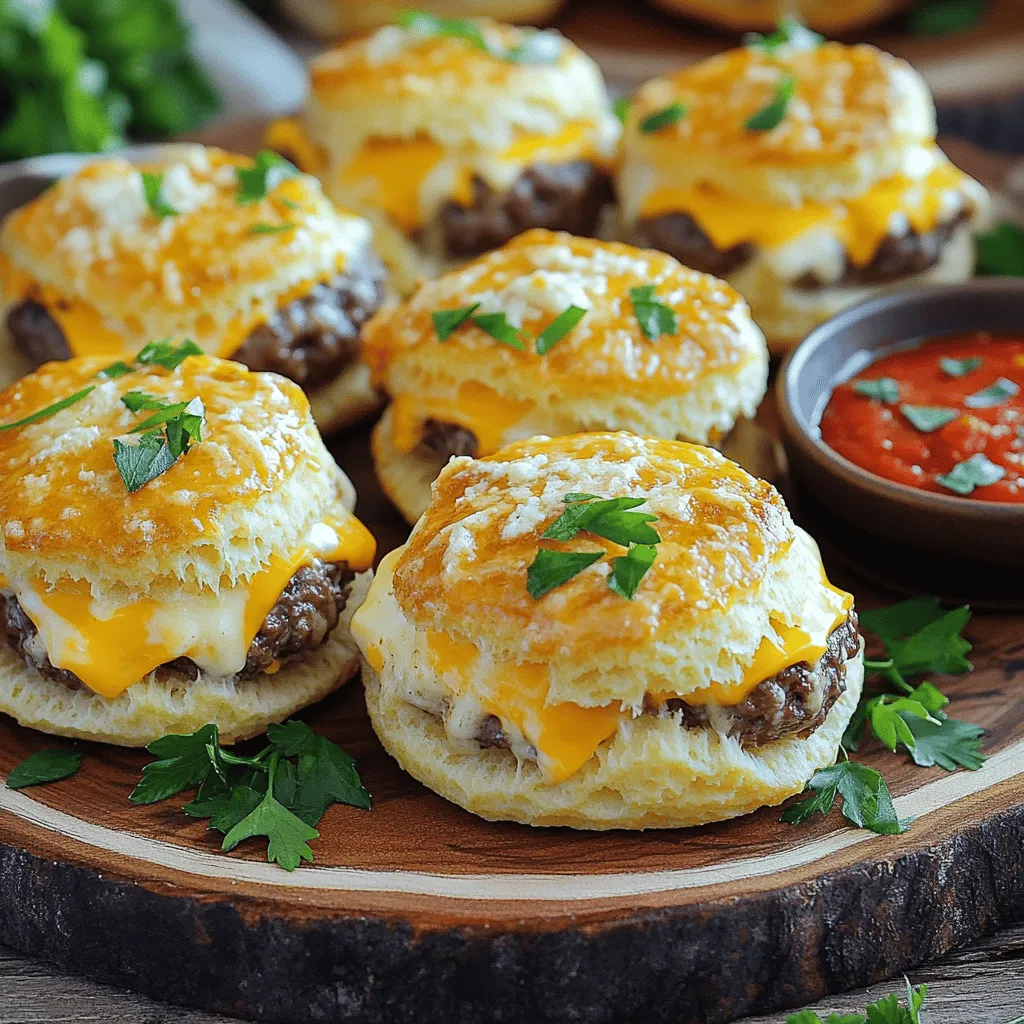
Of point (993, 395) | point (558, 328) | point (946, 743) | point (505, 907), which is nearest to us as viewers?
point (505, 907)

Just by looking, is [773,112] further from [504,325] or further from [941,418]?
[504,325]

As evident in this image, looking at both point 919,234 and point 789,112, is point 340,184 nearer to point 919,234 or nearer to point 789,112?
point 789,112

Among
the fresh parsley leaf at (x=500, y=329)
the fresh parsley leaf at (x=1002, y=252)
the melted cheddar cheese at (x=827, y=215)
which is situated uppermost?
the fresh parsley leaf at (x=500, y=329)

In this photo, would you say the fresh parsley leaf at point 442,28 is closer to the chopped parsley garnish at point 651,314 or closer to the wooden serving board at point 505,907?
the chopped parsley garnish at point 651,314

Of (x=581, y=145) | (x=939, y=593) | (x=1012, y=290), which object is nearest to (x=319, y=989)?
(x=939, y=593)

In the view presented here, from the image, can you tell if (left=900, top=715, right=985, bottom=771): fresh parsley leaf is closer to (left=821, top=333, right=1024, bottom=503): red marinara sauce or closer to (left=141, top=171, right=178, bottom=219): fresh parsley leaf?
(left=821, top=333, right=1024, bottom=503): red marinara sauce

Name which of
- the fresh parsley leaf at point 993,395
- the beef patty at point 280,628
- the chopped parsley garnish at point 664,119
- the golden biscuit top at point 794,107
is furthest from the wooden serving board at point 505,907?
the chopped parsley garnish at point 664,119

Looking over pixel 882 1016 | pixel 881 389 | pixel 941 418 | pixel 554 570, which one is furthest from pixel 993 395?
pixel 882 1016
